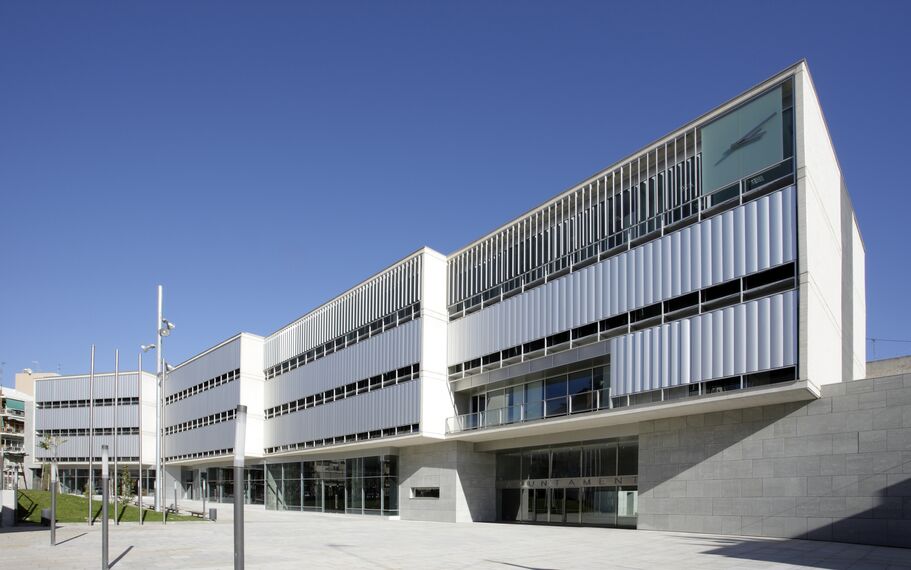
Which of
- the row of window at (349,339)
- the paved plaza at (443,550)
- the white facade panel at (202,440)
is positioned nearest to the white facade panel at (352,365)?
the row of window at (349,339)

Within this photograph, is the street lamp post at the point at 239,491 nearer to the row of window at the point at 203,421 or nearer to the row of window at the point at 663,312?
the row of window at the point at 663,312

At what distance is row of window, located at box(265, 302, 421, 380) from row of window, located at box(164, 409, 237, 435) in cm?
494

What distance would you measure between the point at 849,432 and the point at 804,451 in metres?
1.46

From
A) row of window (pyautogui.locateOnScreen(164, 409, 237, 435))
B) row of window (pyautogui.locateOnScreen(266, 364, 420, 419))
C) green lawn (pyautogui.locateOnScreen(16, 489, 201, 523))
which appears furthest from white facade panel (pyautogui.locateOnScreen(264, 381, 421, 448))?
green lawn (pyautogui.locateOnScreen(16, 489, 201, 523))

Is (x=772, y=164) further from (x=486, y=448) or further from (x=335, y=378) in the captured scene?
(x=335, y=378)

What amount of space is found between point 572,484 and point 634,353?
8593 millimetres

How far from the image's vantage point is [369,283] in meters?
43.9

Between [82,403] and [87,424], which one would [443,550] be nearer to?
[87,424]

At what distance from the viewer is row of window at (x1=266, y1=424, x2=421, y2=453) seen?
38.2m

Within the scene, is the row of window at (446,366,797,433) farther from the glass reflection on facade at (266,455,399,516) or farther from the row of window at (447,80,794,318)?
the glass reflection on facade at (266,455,399,516)

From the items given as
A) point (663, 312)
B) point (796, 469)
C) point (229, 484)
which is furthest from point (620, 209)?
point (229, 484)

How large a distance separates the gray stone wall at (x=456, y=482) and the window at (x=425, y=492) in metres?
0.17

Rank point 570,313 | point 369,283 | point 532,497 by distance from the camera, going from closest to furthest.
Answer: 1. point 570,313
2. point 532,497
3. point 369,283

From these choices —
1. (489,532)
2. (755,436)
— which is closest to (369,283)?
(489,532)
